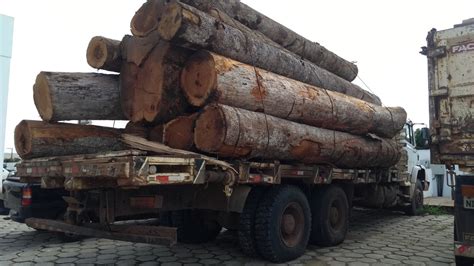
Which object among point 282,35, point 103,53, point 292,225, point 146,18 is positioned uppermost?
point 282,35

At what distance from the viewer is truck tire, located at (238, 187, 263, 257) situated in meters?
5.78

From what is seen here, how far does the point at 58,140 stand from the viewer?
5324mm

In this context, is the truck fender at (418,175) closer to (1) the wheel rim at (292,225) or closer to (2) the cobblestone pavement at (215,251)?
(2) the cobblestone pavement at (215,251)

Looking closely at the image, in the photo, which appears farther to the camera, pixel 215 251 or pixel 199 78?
pixel 215 251

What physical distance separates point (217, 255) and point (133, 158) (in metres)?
3.11

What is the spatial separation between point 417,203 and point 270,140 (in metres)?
7.90

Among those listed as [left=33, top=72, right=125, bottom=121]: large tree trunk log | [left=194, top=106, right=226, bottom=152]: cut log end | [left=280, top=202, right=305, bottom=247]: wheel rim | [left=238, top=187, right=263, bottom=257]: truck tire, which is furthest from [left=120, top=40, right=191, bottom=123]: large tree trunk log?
[left=280, top=202, right=305, bottom=247]: wheel rim

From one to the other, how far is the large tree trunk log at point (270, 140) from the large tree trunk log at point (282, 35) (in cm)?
169

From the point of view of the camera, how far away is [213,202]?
Result: 5.50 meters

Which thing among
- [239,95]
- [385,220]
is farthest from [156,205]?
[385,220]

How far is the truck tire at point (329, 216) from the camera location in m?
7.02

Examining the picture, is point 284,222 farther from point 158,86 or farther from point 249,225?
point 158,86

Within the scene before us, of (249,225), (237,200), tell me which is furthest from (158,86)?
(249,225)

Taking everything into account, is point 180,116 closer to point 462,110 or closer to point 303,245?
point 303,245
